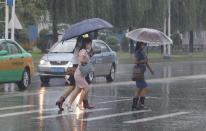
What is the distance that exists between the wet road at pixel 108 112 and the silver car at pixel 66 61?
2146 millimetres

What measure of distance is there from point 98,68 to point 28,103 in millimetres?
8772

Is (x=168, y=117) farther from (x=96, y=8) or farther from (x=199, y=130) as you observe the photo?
(x=96, y=8)

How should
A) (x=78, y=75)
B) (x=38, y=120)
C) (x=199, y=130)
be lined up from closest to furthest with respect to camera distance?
1. (x=199, y=130)
2. (x=38, y=120)
3. (x=78, y=75)

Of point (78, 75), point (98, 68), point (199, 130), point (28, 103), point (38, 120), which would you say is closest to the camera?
point (199, 130)

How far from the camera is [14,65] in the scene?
1981cm

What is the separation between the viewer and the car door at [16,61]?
19.7 m

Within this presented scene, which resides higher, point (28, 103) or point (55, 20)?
point (55, 20)

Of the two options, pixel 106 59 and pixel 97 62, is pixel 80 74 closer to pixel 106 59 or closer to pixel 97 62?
pixel 97 62

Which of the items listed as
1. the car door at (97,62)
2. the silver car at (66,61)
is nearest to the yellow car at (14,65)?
the silver car at (66,61)

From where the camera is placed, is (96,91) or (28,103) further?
(96,91)

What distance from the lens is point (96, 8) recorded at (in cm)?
4631

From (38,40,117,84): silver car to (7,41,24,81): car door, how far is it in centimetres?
301

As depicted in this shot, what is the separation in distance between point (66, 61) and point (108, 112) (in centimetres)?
943

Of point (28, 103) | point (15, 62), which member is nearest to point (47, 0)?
point (15, 62)
